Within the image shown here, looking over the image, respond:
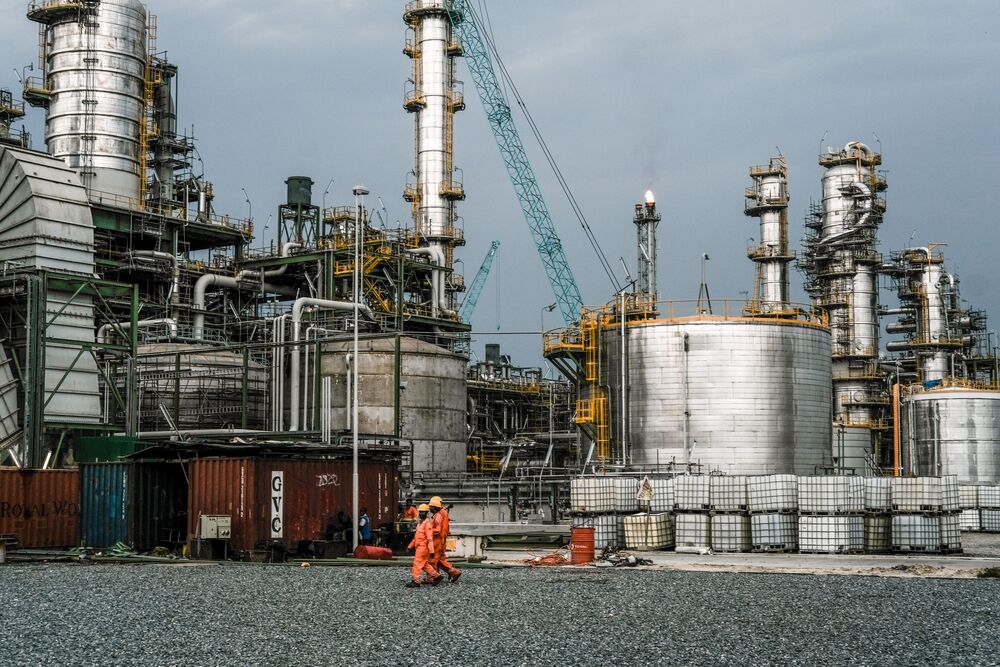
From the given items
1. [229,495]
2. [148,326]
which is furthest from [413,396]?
[229,495]

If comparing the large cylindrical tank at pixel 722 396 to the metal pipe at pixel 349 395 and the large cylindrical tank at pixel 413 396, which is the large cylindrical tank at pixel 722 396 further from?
the metal pipe at pixel 349 395

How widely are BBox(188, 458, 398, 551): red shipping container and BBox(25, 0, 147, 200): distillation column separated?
3774 cm

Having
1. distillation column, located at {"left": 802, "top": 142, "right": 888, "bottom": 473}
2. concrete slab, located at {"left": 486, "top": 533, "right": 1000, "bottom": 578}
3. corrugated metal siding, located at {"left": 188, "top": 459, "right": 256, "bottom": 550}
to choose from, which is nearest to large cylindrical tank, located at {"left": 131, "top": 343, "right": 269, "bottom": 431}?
concrete slab, located at {"left": 486, "top": 533, "right": 1000, "bottom": 578}

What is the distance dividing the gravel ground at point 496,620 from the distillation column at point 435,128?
47962 millimetres

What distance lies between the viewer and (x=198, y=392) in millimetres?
55500

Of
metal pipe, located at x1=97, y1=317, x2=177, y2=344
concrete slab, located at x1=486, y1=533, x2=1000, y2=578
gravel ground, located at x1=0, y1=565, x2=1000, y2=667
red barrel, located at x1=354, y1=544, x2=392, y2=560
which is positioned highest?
metal pipe, located at x1=97, y1=317, x2=177, y2=344

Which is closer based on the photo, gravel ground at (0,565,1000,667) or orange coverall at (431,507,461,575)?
gravel ground at (0,565,1000,667)

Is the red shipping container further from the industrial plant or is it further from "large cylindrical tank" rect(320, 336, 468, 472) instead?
"large cylindrical tank" rect(320, 336, 468, 472)

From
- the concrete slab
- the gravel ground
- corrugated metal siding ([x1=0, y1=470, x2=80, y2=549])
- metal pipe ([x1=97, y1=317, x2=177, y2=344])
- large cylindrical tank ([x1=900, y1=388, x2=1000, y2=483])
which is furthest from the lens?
large cylindrical tank ([x1=900, y1=388, x2=1000, y2=483])

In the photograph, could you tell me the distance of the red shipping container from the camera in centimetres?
2975

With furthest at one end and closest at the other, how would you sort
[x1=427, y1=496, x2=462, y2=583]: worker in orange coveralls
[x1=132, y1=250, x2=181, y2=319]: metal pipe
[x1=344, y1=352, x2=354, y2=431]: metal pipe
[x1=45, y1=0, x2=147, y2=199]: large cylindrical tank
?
[x1=45, y1=0, x2=147, y2=199]: large cylindrical tank
[x1=132, y1=250, x2=181, y2=319]: metal pipe
[x1=344, y1=352, x2=354, y2=431]: metal pipe
[x1=427, y1=496, x2=462, y2=583]: worker in orange coveralls

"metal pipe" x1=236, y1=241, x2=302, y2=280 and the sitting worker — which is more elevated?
"metal pipe" x1=236, y1=241, x2=302, y2=280

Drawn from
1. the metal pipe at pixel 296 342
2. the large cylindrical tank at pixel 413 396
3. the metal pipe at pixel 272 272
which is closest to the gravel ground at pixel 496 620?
the metal pipe at pixel 296 342

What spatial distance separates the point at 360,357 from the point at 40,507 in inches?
823
